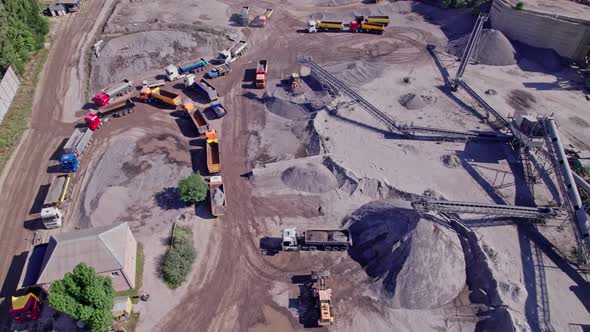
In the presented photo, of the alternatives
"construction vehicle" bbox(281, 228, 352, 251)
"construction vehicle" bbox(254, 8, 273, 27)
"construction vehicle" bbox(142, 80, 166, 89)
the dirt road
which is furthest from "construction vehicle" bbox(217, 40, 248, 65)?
"construction vehicle" bbox(281, 228, 352, 251)

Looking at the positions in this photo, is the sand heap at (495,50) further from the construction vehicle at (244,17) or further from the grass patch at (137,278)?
the grass patch at (137,278)

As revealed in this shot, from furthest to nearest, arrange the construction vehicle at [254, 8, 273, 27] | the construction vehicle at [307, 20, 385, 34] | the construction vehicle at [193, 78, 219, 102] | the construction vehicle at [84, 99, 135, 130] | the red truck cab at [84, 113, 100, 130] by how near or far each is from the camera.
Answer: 1. the construction vehicle at [254, 8, 273, 27]
2. the construction vehicle at [307, 20, 385, 34]
3. the construction vehicle at [193, 78, 219, 102]
4. the construction vehicle at [84, 99, 135, 130]
5. the red truck cab at [84, 113, 100, 130]

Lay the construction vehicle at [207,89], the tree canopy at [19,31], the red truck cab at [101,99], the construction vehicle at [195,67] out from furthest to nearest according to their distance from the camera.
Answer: the construction vehicle at [195,67] → the tree canopy at [19,31] → the construction vehicle at [207,89] → the red truck cab at [101,99]

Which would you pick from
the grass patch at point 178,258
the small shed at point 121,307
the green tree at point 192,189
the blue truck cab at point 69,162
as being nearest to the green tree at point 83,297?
the small shed at point 121,307

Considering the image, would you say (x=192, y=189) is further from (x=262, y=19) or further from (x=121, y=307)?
(x=262, y=19)

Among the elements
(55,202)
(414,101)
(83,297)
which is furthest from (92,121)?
(414,101)

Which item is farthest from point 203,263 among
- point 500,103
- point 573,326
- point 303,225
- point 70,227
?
point 500,103

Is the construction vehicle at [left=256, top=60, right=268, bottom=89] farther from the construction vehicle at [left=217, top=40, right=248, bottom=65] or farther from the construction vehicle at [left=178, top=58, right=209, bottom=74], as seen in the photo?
the construction vehicle at [left=178, top=58, right=209, bottom=74]
